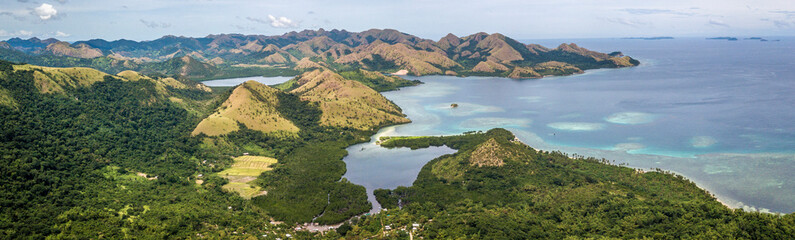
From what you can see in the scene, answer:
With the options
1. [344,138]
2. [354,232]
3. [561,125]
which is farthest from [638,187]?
[344,138]

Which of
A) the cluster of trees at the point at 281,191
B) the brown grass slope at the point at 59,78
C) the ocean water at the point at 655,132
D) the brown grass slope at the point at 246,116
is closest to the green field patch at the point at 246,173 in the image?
the cluster of trees at the point at 281,191

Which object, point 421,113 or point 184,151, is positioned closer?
point 184,151

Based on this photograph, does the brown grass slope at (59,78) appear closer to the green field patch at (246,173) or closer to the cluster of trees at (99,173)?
the cluster of trees at (99,173)

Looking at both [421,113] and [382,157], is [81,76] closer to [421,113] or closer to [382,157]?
[382,157]

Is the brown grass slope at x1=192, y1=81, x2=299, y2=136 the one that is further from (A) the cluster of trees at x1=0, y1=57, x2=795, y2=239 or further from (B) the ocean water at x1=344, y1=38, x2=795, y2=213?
(B) the ocean water at x1=344, y1=38, x2=795, y2=213

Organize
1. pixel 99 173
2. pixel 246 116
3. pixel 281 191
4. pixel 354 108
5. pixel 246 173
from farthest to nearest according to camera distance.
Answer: pixel 354 108 < pixel 246 116 < pixel 246 173 < pixel 281 191 < pixel 99 173

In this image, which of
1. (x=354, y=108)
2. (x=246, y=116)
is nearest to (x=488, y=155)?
(x=354, y=108)

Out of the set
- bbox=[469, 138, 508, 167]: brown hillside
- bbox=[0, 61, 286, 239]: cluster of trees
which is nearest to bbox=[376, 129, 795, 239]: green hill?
bbox=[469, 138, 508, 167]: brown hillside

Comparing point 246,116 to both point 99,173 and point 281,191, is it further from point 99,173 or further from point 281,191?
point 281,191
